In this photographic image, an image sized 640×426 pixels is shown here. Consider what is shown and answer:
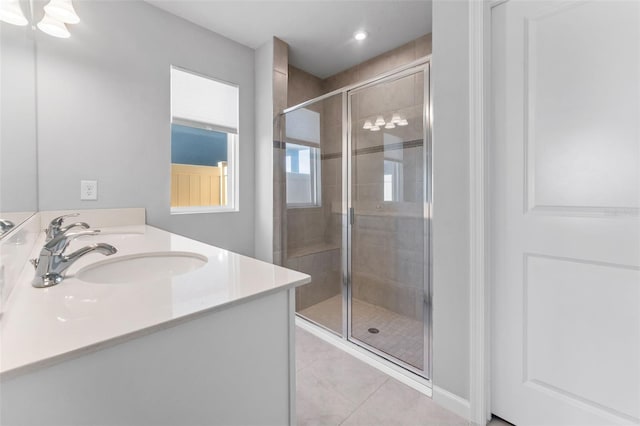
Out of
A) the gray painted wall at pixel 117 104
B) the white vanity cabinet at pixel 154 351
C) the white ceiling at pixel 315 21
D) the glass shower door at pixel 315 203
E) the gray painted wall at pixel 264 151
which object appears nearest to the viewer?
the white vanity cabinet at pixel 154 351

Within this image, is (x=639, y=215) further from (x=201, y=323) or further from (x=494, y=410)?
(x=201, y=323)

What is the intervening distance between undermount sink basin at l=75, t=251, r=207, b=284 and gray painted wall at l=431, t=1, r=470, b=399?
1.09m

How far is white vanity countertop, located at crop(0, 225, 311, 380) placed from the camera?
0.43 m

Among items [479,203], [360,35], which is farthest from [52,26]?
[479,203]

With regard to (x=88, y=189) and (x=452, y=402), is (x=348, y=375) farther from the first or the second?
(x=88, y=189)

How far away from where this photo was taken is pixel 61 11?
1.45 m

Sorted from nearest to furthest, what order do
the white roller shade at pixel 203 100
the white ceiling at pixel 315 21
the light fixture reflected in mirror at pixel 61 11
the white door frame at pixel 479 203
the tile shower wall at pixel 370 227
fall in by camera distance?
the white door frame at pixel 479 203
the light fixture reflected in mirror at pixel 61 11
the tile shower wall at pixel 370 227
the white ceiling at pixel 315 21
the white roller shade at pixel 203 100

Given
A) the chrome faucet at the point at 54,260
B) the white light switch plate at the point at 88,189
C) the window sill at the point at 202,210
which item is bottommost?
the chrome faucet at the point at 54,260

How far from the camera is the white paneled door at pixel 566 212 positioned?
988 millimetres

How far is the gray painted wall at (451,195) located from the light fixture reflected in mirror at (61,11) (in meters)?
1.89

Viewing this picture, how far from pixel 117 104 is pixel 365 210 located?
1.85m

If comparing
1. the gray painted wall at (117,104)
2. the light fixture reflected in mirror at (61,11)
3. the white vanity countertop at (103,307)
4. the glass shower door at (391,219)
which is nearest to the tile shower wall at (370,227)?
the glass shower door at (391,219)

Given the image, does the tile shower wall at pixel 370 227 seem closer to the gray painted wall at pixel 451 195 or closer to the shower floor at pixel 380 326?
the shower floor at pixel 380 326

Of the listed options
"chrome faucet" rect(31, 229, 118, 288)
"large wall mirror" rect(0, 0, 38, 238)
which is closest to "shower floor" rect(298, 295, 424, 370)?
"chrome faucet" rect(31, 229, 118, 288)
